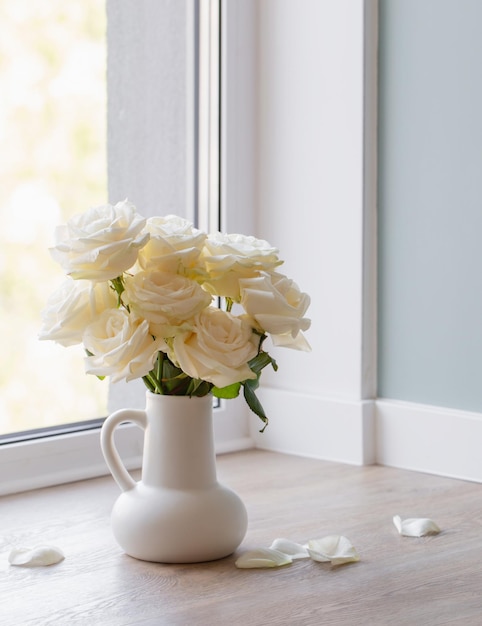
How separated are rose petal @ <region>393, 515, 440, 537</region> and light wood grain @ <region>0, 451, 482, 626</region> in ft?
0.04

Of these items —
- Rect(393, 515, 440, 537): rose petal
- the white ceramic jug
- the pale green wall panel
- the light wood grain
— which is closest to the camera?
the light wood grain

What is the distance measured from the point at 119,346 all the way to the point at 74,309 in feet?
0.24

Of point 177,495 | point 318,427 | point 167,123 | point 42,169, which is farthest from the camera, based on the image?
point 42,169

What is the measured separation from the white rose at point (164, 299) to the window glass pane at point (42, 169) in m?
0.93

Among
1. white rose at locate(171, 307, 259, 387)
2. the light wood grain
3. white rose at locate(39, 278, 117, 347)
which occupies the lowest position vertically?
the light wood grain

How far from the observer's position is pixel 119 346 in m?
1.06

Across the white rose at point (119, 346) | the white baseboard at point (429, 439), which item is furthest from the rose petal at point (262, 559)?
the white baseboard at point (429, 439)

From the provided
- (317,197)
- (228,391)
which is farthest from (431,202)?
(228,391)

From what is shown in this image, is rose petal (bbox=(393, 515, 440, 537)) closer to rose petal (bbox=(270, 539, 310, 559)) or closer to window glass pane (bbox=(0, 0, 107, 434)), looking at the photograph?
rose petal (bbox=(270, 539, 310, 559))

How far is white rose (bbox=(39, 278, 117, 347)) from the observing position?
1092 mm

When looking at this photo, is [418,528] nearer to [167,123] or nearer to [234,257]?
[234,257]

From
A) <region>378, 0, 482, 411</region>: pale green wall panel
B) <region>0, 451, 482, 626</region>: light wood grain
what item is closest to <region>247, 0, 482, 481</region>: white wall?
<region>378, 0, 482, 411</region>: pale green wall panel

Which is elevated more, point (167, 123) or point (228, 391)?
point (167, 123)

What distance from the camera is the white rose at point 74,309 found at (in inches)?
43.0
